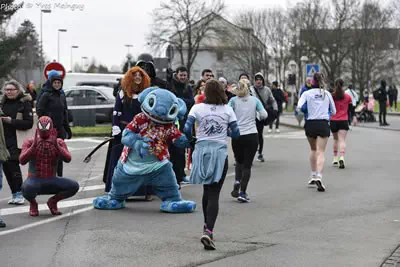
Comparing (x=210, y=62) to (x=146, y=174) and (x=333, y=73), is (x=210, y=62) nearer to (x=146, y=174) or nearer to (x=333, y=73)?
(x=333, y=73)

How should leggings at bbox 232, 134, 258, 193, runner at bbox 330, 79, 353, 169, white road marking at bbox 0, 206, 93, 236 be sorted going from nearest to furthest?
white road marking at bbox 0, 206, 93, 236 → leggings at bbox 232, 134, 258, 193 → runner at bbox 330, 79, 353, 169

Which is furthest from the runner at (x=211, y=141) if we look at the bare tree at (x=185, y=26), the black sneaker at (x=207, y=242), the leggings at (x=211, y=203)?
the bare tree at (x=185, y=26)

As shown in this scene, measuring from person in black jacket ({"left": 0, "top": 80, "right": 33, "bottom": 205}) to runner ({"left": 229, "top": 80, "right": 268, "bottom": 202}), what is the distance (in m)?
2.92

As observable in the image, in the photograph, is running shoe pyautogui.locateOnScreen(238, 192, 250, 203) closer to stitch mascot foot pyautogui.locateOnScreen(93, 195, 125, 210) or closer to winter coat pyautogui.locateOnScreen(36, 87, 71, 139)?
stitch mascot foot pyautogui.locateOnScreen(93, 195, 125, 210)

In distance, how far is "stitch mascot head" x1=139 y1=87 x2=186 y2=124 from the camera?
29.9ft

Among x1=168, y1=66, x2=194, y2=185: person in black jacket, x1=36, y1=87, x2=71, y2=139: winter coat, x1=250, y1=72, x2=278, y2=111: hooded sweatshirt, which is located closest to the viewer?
x1=36, y1=87, x2=71, y2=139: winter coat

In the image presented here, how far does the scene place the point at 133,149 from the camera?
964cm

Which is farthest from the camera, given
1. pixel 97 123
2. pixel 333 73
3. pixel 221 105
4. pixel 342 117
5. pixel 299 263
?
pixel 333 73

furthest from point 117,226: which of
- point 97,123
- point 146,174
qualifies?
point 97,123

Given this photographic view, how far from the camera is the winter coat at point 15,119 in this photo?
1064 centimetres

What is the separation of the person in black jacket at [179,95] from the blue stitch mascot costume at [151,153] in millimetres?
2122

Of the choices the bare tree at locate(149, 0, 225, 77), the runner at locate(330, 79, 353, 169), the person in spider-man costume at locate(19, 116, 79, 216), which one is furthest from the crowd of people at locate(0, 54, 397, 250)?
the bare tree at locate(149, 0, 225, 77)

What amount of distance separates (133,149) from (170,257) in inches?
106

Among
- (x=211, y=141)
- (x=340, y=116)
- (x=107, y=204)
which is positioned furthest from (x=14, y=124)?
(x=340, y=116)
